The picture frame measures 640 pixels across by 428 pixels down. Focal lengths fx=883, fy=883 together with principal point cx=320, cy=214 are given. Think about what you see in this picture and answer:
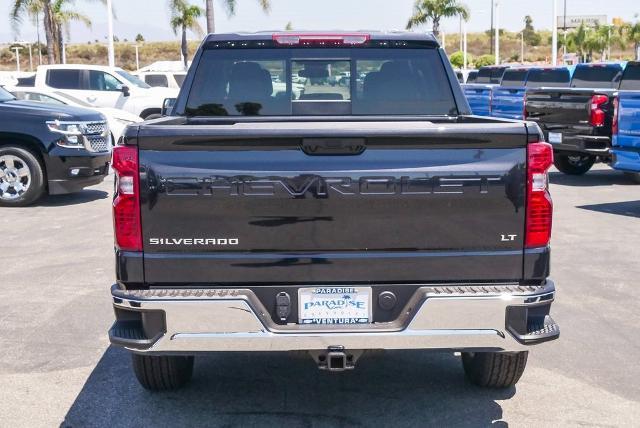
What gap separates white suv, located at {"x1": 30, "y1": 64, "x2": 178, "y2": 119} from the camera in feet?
70.1

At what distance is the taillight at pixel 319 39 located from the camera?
5.60 m

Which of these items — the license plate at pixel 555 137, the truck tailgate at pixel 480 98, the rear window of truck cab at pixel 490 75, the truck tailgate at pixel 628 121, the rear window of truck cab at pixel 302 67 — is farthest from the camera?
the rear window of truck cab at pixel 490 75

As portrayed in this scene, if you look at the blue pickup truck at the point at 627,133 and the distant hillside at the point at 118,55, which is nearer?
the blue pickup truck at the point at 627,133

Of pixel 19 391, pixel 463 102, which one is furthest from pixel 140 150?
pixel 463 102

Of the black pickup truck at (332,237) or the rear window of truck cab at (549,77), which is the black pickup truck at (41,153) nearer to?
the black pickup truck at (332,237)

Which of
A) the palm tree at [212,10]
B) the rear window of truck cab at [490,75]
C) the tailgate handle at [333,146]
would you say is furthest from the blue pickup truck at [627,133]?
the palm tree at [212,10]

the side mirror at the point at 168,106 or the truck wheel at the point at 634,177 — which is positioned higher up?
the side mirror at the point at 168,106

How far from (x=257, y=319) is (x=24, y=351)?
257 centimetres

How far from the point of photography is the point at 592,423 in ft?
14.9

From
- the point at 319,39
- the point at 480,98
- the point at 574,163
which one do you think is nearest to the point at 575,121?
the point at 574,163

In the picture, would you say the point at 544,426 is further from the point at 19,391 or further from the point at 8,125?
the point at 8,125

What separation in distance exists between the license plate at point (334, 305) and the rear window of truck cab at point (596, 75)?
14.7 m

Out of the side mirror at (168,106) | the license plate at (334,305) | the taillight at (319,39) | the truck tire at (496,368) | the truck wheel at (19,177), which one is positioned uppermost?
the taillight at (319,39)

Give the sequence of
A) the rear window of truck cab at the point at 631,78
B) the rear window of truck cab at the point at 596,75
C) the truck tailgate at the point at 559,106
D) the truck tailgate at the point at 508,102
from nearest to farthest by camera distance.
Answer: the rear window of truck cab at the point at 631,78
the truck tailgate at the point at 559,106
the rear window of truck cab at the point at 596,75
the truck tailgate at the point at 508,102
